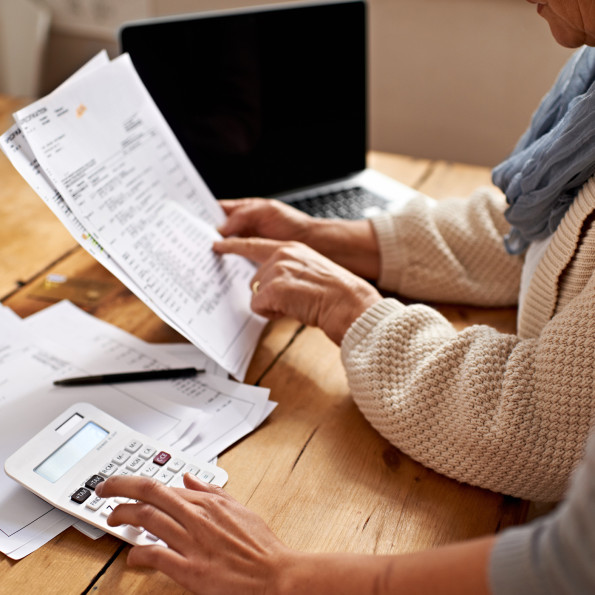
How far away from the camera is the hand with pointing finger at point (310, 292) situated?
77cm

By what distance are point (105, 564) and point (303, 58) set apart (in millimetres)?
882

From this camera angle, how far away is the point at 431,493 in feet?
2.06

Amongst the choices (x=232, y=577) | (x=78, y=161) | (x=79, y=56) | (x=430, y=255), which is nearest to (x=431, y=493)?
(x=232, y=577)

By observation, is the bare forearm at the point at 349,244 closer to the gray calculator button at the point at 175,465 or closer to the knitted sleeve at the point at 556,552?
the gray calculator button at the point at 175,465

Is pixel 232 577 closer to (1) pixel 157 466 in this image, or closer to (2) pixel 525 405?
(1) pixel 157 466

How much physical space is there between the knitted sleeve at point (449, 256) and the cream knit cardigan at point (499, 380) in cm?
16

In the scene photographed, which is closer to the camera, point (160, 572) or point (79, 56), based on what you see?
point (160, 572)

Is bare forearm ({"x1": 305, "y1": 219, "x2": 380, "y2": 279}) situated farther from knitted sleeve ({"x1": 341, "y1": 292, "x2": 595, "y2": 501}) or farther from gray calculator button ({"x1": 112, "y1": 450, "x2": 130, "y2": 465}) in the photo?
gray calculator button ({"x1": 112, "y1": 450, "x2": 130, "y2": 465})

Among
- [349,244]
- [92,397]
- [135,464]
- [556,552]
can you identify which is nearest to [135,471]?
[135,464]

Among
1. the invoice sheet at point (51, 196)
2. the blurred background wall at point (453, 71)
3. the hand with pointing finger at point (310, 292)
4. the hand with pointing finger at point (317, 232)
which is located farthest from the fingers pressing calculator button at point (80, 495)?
the blurred background wall at point (453, 71)

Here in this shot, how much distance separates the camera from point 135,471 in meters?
0.59

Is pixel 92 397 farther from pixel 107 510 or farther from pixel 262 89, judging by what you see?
pixel 262 89

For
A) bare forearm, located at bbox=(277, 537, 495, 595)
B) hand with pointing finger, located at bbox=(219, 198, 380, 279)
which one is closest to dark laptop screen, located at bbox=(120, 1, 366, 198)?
hand with pointing finger, located at bbox=(219, 198, 380, 279)

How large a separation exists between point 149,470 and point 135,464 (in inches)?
0.6
